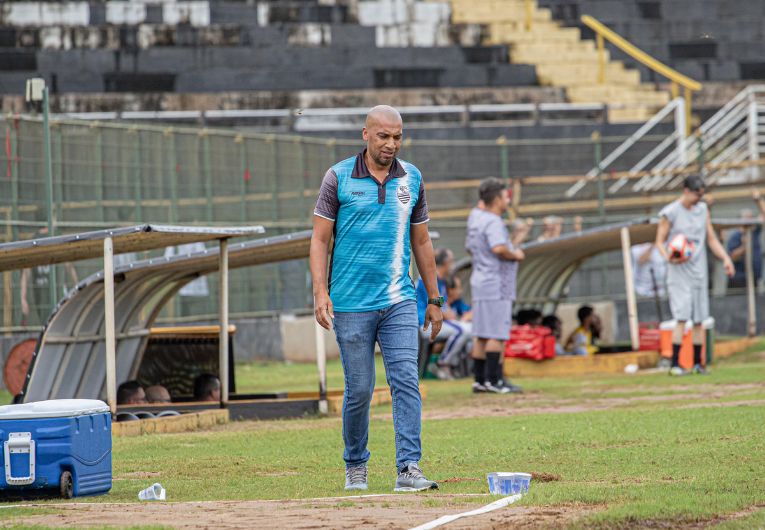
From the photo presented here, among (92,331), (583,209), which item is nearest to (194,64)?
(583,209)

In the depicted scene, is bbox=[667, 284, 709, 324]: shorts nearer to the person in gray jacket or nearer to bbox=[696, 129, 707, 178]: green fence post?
the person in gray jacket

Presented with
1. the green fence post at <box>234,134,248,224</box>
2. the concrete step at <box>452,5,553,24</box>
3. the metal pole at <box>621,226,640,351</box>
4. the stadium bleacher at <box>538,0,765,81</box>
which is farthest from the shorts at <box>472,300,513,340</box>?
the concrete step at <box>452,5,553,24</box>

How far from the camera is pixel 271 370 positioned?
22.3 meters

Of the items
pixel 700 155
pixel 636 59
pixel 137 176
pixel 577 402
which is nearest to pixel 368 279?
pixel 577 402

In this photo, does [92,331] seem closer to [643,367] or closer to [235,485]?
[235,485]

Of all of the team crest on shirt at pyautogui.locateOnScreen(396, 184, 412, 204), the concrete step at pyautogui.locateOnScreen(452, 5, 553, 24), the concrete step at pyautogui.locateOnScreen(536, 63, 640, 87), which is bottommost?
the team crest on shirt at pyautogui.locateOnScreen(396, 184, 412, 204)

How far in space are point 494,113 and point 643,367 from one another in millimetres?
11006

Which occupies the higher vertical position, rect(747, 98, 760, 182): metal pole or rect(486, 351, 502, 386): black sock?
rect(747, 98, 760, 182): metal pole

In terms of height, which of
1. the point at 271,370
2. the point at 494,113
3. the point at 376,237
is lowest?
Result: the point at 271,370

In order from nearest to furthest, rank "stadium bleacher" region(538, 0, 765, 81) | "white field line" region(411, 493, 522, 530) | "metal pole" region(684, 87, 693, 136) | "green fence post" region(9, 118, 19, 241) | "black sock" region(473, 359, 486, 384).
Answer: "white field line" region(411, 493, 522, 530) < "black sock" region(473, 359, 486, 384) < "green fence post" region(9, 118, 19, 241) < "metal pole" region(684, 87, 693, 136) < "stadium bleacher" region(538, 0, 765, 81)

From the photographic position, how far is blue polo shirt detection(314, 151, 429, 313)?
817 cm

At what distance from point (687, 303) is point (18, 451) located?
10.8m

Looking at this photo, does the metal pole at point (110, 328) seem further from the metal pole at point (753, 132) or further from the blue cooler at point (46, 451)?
the metal pole at point (753, 132)

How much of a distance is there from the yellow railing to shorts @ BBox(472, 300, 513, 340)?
49.8 feet
